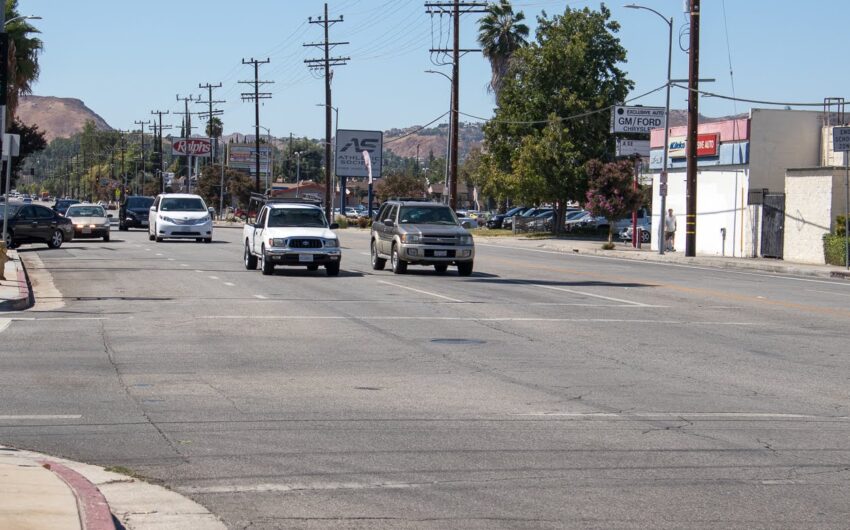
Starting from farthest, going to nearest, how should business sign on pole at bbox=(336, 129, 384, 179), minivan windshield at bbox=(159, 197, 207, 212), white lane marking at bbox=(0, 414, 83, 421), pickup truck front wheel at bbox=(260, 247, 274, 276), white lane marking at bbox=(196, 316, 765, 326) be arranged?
1. business sign on pole at bbox=(336, 129, 384, 179)
2. minivan windshield at bbox=(159, 197, 207, 212)
3. pickup truck front wheel at bbox=(260, 247, 274, 276)
4. white lane marking at bbox=(196, 316, 765, 326)
5. white lane marking at bbox=(0, 414, 83, 421)

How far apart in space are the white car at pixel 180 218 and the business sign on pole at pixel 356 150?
4826cm

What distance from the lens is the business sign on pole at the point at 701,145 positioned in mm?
46531

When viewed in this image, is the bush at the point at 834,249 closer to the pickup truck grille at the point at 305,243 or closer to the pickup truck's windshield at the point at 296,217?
the pickup truck's windshield at the point at 296,217

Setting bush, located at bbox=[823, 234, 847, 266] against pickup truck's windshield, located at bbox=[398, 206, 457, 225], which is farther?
bush, located at bbox=[823, 234, 847, 266]

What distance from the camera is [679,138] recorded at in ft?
166

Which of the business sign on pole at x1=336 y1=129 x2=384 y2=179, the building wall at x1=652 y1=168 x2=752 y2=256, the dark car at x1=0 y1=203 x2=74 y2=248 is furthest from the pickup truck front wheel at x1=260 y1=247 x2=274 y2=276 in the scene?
the business sign on pole at x1=336 y1=129 x2=384 y2=179

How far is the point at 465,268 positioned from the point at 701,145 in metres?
21.2

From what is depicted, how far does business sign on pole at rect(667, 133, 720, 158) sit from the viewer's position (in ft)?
153

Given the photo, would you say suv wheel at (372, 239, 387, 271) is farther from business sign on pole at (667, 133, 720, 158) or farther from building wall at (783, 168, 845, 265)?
business sign on pole at (667, 133, 720, 158)

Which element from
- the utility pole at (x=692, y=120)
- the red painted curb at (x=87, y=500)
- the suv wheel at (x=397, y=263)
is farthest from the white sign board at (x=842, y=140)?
the red painted curb at (x=87, y=500)

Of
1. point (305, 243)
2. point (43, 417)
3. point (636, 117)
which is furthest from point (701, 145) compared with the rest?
point (43, 417)

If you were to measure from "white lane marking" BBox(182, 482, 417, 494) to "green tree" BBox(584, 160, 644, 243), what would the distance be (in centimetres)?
4482

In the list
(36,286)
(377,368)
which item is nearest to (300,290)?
(36,286)

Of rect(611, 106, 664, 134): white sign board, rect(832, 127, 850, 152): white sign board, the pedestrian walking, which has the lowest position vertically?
the pedestrian walking
